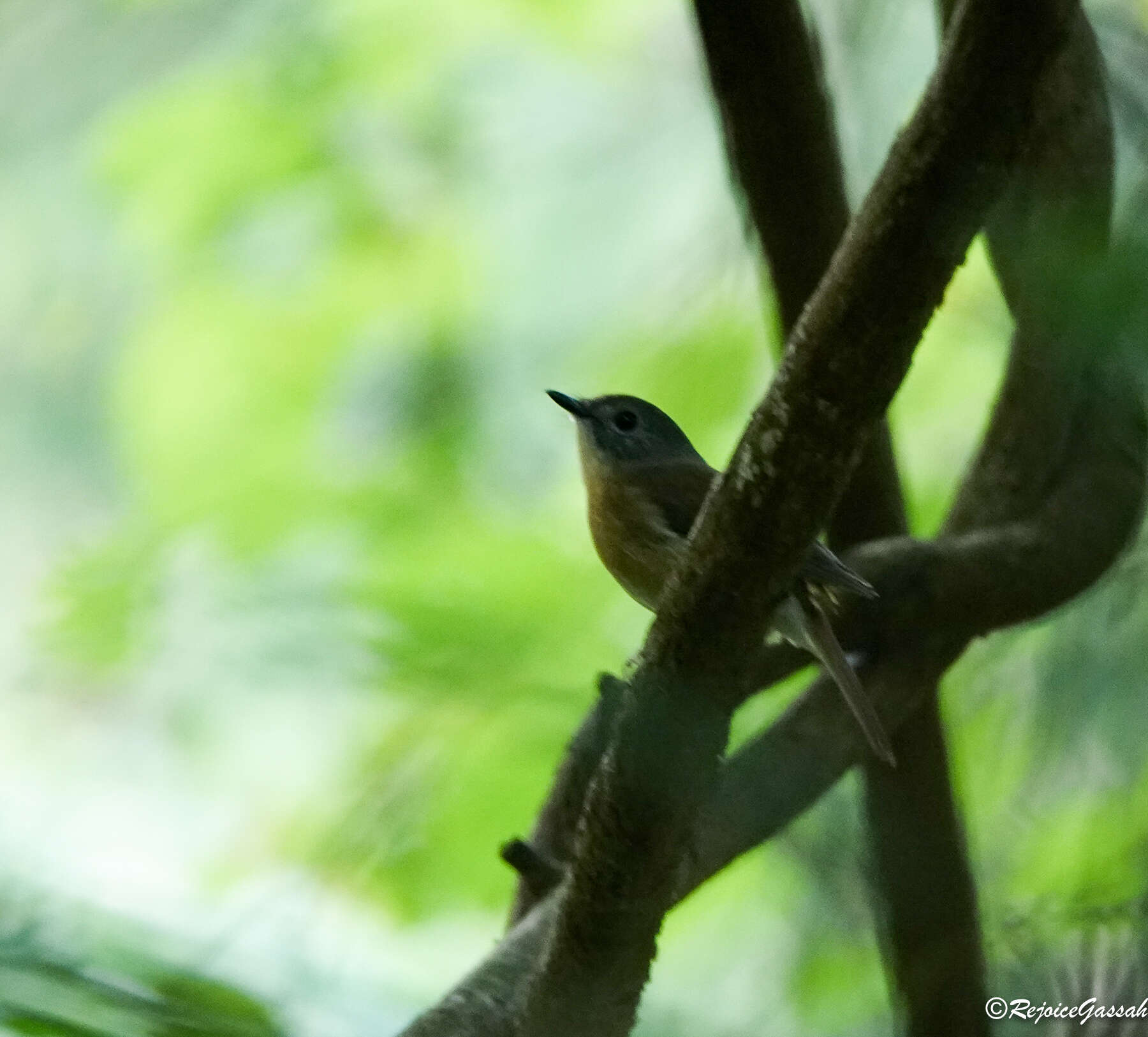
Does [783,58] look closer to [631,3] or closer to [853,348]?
[853,348]

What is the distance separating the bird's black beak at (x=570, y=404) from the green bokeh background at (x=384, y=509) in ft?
0.81

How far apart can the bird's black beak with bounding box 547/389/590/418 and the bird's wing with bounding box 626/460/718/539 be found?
37 cm

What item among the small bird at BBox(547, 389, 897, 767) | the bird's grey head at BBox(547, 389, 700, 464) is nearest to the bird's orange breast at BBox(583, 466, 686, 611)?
the small bird at BBox(547, 389, 897, 767)

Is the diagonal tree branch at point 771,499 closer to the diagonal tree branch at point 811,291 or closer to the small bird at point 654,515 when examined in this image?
the diagonal tree branch at point 811,291

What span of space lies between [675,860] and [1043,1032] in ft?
2.33

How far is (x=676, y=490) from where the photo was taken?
3.36 meters

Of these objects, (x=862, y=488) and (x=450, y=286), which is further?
(x=450, y=286)

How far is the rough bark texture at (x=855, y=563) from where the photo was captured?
64.2 inches

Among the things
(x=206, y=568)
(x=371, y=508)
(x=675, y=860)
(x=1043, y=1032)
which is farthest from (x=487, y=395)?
(x=1043, y=1032)

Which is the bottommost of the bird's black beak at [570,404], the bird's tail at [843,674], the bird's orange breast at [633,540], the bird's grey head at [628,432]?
the bird's tail at [843,674]

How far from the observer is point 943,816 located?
11.4 ft

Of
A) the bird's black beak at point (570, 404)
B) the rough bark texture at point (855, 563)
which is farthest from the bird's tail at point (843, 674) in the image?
the bird's black beak at point (570, 404)

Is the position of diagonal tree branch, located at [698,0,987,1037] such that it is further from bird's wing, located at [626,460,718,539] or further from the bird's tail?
bird's wing, located at [626,460,718,539]

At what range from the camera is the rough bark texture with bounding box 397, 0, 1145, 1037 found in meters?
1.63
